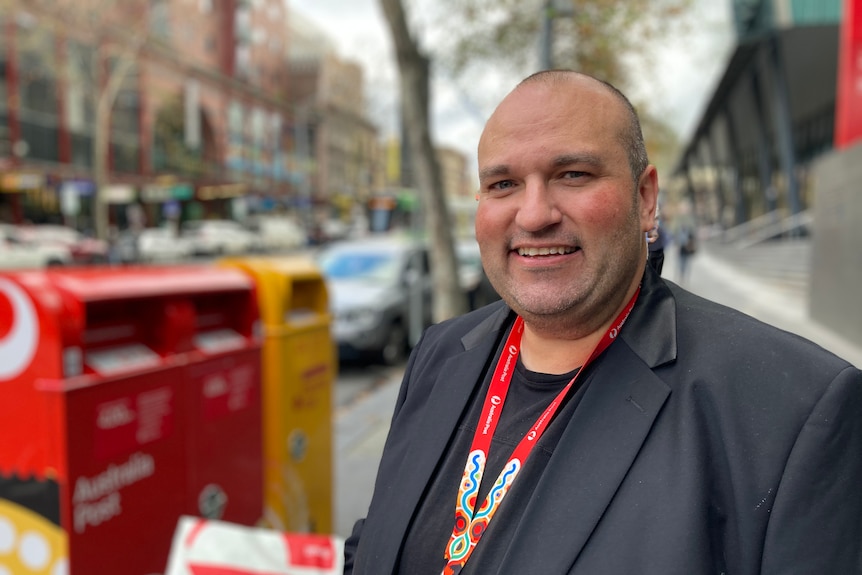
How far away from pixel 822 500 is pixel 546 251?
64 centimetres

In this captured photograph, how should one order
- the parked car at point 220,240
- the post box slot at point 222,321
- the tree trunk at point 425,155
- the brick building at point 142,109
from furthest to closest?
the parked car at point 220,240
the brick building at point 142,109
the tree trunk at point 425,155
the post box slot at point 222,321

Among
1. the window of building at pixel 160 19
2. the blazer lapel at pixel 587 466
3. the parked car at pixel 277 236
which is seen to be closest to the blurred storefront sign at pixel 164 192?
the parked car at pixel 277 236

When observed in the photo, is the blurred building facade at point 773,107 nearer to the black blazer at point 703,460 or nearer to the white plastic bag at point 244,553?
the white plastic bag at point 244,553

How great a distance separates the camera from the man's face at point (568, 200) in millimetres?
1469

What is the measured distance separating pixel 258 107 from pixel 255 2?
9.35 meters

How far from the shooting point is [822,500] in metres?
1.22

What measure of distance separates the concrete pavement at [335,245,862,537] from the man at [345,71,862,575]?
795 millimetres

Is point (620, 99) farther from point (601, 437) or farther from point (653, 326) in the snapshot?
point (601, 437)

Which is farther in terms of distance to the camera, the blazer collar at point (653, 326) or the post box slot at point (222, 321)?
the post box slot at point (222, 321)

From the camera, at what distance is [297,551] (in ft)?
8.79

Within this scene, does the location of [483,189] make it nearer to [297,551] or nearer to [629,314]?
[629,314]

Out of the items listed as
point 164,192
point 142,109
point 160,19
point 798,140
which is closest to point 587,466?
point 798,140

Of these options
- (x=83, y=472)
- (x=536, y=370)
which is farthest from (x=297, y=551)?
(x=536, y=370)

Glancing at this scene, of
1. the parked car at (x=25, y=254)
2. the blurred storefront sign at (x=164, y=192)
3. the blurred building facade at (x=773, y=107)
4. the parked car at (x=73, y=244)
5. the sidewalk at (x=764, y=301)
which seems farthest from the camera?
the blurred storefront sign at (x=164, y=192)
